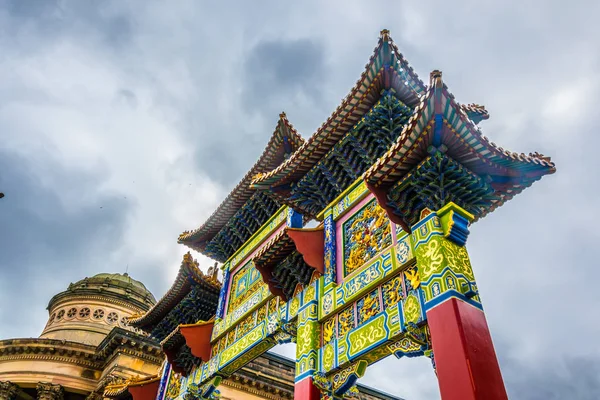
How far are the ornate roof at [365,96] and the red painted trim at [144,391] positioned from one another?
29.7 ft

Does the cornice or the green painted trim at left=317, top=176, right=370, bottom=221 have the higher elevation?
the cornice

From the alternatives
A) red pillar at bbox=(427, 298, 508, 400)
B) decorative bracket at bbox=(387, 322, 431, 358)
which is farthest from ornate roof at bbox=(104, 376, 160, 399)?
red pillar at bbox=(427, 298, 508, 400)

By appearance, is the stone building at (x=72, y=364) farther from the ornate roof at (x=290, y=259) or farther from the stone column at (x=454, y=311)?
the stone column at (x=454, y=311)

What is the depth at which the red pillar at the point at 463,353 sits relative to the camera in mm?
5898

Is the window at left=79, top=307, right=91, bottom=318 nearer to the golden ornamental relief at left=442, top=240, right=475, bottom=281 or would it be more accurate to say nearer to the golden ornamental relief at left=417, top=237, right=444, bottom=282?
the golden ornamental relief at left=417, top=237, right=444, bottom=282

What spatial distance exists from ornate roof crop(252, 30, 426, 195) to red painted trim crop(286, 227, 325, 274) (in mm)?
1723

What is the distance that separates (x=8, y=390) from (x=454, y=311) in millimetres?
24206

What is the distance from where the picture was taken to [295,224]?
1256 centimetres

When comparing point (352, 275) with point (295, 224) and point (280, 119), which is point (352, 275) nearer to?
point (295, 224)

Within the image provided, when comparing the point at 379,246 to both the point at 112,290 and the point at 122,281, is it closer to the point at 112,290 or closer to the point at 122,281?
the point at 112,290

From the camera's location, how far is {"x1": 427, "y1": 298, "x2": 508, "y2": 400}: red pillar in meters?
5.90

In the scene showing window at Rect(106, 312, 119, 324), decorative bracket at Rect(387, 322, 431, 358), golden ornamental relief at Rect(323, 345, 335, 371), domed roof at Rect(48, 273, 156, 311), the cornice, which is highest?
domed roof at Rect(48, 273, 156, 311)

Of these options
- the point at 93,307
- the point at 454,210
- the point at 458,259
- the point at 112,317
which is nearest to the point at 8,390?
the point at 112,317

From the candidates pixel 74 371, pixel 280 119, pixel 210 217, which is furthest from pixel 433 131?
pixel 74 371
